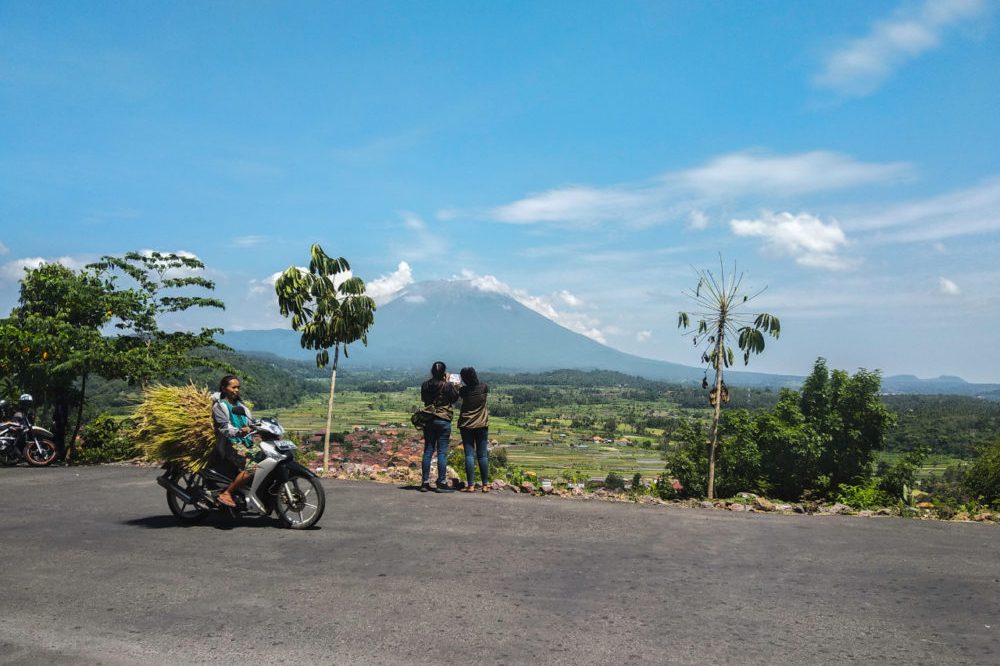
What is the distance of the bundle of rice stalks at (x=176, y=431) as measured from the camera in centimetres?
834

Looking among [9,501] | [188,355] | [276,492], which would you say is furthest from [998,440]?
[9,501]

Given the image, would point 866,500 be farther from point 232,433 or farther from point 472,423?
point 232,433

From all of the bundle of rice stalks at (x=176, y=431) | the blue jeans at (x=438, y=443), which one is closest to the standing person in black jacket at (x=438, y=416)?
the blue jeans at (x=438, y=443)

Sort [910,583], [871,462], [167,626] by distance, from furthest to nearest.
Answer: [871,462] → [910,583] → [167,626]

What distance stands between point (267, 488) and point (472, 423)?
11.6 ft

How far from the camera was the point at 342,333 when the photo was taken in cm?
1430

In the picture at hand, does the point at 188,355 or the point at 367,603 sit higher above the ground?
the point at 188,355

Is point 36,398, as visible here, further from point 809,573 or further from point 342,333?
point 809,573

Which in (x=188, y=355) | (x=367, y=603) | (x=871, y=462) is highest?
(x=188, y=355)

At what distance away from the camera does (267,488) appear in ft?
26.8

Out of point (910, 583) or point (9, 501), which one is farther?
point (9, 501)

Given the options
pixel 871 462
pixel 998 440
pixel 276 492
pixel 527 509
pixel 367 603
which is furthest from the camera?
pixel 871 462

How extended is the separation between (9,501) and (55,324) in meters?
5.72

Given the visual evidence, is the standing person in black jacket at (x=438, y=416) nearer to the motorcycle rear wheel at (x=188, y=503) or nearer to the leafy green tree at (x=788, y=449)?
the motorcycle rear wheel at (x=188, y=503)
